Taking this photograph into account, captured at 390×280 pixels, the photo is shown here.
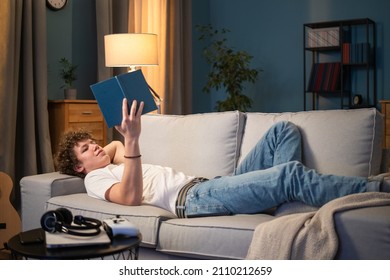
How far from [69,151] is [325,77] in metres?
3.32

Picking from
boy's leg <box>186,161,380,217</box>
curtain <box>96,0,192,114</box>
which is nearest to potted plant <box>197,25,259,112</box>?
curtain <box>96,0,192,114</box>

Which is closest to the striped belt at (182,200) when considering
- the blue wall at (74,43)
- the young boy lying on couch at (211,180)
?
the young boy lying on couch at (211,180)

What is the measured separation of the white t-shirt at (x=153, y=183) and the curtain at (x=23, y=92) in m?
1.31

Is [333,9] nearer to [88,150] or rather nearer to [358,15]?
[358,15]

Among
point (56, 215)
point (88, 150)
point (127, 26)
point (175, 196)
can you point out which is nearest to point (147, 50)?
point (127, 26)

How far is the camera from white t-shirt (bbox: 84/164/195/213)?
2.48 metres

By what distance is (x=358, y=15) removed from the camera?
5512 millimetres

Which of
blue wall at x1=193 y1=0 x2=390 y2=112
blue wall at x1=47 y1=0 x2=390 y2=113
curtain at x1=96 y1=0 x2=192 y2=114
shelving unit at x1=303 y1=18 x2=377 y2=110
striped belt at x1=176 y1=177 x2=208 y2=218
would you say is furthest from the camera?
blue wall at x1=193 y1=0 x2=390 y2=112

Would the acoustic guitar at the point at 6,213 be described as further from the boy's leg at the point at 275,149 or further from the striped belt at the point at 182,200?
the boy's leg at the point at 275,149

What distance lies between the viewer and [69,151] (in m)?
2.70

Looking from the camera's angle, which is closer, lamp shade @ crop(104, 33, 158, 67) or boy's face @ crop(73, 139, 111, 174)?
boy's face @ crop(73, 139, 111, 174)

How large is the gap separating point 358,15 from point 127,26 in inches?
86.2

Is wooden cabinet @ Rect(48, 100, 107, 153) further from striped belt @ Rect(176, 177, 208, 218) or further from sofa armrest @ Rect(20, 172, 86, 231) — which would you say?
striped belt @ Rect(176, 177, 208, 218)

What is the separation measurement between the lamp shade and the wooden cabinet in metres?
0.39
